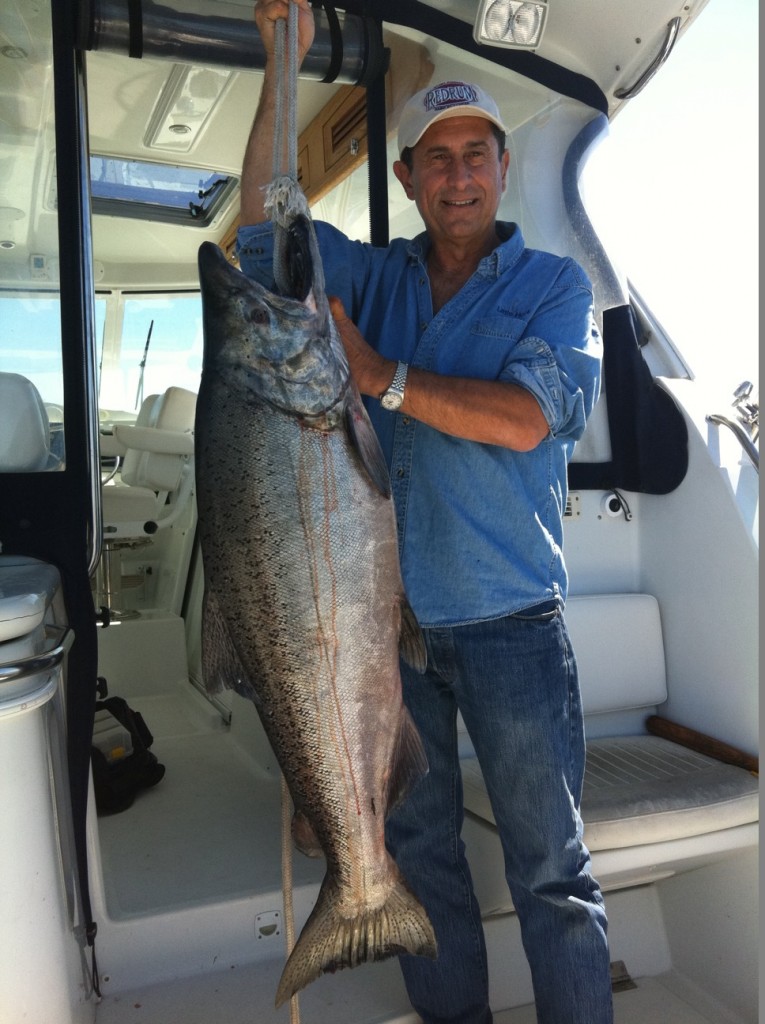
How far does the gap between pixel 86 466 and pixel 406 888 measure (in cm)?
134

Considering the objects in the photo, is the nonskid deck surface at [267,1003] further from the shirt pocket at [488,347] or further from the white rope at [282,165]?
the white rope at [282,165]

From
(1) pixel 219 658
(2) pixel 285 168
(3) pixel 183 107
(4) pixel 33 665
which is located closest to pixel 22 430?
(4) pixel 33 665

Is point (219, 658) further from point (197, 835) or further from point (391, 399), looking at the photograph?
point (197, 835)

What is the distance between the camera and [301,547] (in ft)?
4.99

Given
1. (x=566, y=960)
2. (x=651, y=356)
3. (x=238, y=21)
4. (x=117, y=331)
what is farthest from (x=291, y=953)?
(x=117, y=331)

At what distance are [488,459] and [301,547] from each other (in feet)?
1.94

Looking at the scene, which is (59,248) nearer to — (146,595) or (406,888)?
(406,888)

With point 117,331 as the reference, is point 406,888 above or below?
below

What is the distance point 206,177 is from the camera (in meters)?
4.94

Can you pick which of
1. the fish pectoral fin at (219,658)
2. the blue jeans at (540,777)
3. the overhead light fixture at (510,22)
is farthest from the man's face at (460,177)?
the fish pectoral fin at (219,658)

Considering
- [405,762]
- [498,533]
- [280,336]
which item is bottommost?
[405,762]

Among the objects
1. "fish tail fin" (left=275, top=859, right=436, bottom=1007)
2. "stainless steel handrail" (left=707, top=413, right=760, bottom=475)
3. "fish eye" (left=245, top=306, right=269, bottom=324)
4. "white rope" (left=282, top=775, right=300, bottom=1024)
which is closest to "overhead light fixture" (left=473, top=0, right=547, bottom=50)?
"stainless steel handrail" (left=707, top=413, right=760, bottom=475)

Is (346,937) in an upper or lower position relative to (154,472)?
lower

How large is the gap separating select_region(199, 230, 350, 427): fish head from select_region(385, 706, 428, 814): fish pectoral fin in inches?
25.2
